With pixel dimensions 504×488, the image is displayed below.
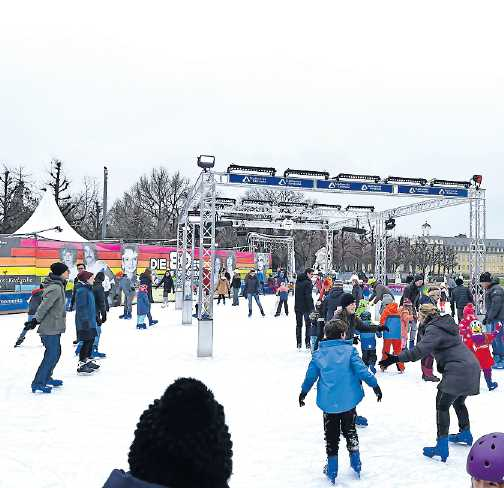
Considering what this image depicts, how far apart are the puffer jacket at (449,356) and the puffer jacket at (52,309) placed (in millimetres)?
4569

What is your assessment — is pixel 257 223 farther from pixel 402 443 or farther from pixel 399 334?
pixel 402 443

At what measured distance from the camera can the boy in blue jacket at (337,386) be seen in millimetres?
4145

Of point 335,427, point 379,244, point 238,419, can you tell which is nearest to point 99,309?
point 238,419

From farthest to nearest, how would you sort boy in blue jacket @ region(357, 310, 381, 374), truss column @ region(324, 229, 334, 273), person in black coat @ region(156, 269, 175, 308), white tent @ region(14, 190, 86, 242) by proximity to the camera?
truss column @ region(324, 229, 334, 273)
person in black coat @ region(156, 269, 175, 308)
white tent @ region(14, 190, 86, 242)
boy in blue jacket @ region(357, 310, 381, 374)

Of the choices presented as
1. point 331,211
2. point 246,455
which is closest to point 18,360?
point 246,455

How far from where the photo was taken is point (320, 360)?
14.0 feet

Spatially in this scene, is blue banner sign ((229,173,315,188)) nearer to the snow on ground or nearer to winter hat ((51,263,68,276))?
the snow on ground

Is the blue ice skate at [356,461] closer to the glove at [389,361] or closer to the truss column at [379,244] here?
the glove at [389,361]

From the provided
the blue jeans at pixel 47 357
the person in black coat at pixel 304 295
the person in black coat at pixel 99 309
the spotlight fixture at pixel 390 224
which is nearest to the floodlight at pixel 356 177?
the person in black coat at pixel 304 295

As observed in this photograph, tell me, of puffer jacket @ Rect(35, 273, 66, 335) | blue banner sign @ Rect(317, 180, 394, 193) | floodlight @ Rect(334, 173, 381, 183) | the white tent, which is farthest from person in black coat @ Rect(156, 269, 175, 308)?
puffer jacket @ Rect(35, 273, 66, 335)

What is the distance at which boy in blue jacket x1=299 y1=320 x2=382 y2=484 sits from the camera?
13.6ft

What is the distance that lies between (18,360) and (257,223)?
58.3 feet

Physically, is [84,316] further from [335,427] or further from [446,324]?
[446,324]

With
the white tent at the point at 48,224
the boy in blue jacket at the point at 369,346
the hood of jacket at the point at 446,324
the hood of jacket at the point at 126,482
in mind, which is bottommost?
the boy in blue jacket at the point at 369,346
